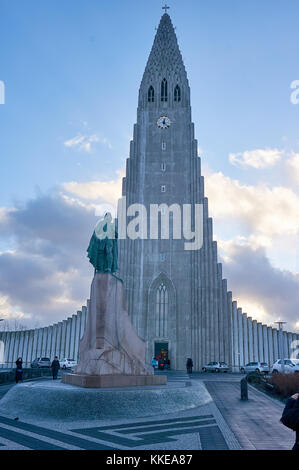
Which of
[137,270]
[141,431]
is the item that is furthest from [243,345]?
[141,431]

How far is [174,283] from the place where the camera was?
138 feet

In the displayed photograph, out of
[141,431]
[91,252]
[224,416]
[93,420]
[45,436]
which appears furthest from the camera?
[91,252]

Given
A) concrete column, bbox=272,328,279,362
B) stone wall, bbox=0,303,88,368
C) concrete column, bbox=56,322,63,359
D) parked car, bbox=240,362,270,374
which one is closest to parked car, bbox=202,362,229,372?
parked car, bbox=240,362,270,374

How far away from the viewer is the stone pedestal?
42.1ft

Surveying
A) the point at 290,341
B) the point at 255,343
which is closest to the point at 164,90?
the point at 255,343

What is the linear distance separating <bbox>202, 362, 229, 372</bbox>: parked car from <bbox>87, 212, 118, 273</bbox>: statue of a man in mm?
26999

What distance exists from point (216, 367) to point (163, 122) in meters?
27.9

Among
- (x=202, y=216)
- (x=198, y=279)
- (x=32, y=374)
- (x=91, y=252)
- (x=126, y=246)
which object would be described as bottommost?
(x=32, y=374)

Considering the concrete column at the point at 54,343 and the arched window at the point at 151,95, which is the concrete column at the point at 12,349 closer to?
the concrete column at the point at 54,343

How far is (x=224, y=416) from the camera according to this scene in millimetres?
11594
